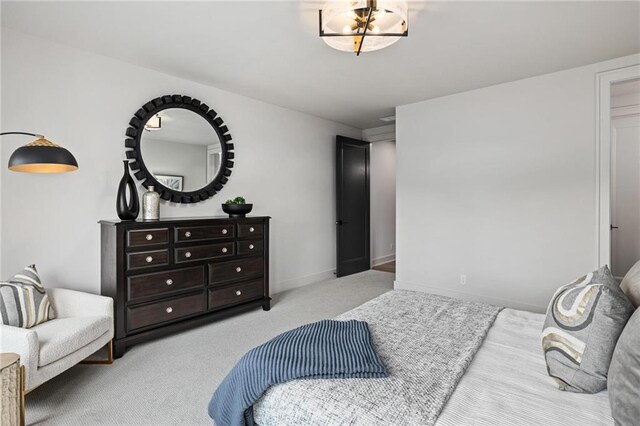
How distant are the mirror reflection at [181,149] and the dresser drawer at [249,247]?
2.68 feet

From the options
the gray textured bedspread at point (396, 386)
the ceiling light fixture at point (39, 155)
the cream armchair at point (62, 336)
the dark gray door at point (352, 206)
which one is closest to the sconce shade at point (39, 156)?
the ceiling light fixture at point (39, 155)

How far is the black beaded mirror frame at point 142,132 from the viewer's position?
316cm

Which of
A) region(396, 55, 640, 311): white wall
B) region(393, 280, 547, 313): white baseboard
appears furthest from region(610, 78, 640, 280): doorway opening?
region(393, 280, 547, 313): white baseboard

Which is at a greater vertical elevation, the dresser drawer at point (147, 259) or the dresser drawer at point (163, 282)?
the dresser drawer at point (147, 259)

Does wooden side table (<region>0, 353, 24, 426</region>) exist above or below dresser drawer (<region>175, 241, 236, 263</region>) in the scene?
below

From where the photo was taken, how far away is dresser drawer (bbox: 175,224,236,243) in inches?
118

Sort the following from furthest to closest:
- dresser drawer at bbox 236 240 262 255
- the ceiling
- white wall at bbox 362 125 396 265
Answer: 1. white wall at bbox 362 125 396 265
2. dresser drawer at bbox 236 240 262 255
3. the ceiling

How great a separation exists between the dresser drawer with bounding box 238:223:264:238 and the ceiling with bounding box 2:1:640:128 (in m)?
1.59

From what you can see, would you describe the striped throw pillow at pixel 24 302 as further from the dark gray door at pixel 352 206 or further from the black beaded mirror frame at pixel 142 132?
the dark gray door at pixel 352 206

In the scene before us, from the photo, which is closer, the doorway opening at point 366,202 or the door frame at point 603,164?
the door frame at point 603,164

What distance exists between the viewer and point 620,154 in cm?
455

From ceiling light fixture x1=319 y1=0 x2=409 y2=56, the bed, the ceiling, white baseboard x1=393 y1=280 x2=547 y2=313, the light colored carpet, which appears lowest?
the light colored carpet

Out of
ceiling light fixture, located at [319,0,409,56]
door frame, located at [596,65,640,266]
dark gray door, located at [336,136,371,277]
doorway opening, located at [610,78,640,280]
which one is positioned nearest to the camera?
ceiling light fixture, located at [319,0,409,56]

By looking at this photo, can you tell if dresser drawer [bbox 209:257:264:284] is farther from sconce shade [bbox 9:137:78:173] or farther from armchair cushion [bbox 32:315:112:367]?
sconce shade [bbox 9:137:78:173]
